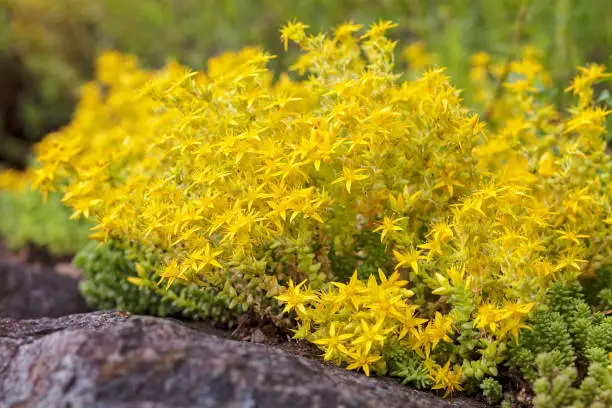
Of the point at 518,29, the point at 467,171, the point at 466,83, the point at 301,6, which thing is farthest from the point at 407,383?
the point at 301,6

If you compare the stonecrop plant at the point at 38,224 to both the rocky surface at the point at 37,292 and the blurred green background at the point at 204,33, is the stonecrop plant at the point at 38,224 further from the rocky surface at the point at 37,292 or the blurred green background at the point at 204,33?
the blurred green background at the point at 204,33

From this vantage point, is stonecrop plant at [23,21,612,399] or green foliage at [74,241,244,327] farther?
green foliage at [74,241,244,327]

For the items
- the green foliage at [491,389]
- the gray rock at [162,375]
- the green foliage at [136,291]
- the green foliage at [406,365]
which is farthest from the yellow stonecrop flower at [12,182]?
the green foliage at [491,389]

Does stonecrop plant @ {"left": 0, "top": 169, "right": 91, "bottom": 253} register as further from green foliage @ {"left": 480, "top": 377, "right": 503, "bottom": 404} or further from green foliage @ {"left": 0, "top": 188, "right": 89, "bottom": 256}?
green foliage @ {"left": 480, "top": 377, "right": 503, "bottom": 404}

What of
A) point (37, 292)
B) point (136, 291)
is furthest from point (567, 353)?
point (37, 292)

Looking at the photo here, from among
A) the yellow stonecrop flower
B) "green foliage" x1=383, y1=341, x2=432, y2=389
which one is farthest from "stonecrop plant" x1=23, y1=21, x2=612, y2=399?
the yellow stonecrop flower

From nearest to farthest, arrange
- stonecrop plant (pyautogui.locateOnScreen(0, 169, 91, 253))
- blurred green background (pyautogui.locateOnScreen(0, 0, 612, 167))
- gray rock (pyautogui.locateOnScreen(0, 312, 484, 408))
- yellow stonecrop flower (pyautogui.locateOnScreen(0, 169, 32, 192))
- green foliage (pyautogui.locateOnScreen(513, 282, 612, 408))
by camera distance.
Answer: gray rock (pyautogui.locateOnScreen(0, 312, 484, 408)), green foliage (pyautogui.locateOnScreen(513, 282, 612, 408)), stonecrop plant (pyautogui.locateOnScreen(0, 169, 91, 253)), blurred green background (pyautogui.locateOnScreen(0, 0, 612, 167)), yellow stonecrop flower (pyautogui.locateOnScreen(0, 169, 32, 192))
